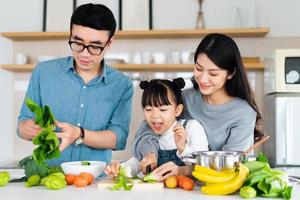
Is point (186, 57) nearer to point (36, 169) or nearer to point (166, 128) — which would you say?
point (166, 128)

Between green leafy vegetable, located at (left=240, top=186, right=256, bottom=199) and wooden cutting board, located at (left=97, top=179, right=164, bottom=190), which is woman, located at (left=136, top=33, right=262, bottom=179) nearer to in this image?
wooden cutting board, located at (left=97, top=179, right=164, bottom=190)

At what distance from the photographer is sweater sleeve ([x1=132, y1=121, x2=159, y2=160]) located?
1813 millimetres

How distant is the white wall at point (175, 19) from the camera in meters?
3.80

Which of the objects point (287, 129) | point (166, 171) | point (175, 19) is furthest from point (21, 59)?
point (166, 171)

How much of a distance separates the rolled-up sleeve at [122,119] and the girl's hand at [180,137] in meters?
0.29

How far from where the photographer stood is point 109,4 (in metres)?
3.92

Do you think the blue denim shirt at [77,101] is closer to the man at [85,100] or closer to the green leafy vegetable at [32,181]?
the man at [85,100]

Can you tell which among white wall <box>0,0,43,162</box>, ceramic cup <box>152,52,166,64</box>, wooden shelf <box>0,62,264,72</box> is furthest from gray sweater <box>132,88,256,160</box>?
white wall <box>0,0,43,162</box>

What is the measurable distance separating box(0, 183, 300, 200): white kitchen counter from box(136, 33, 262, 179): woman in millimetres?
311

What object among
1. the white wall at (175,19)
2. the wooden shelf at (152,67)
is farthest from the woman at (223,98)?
the white wall at (175,19)

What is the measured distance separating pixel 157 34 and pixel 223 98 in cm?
192

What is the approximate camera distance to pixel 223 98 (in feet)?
6.14

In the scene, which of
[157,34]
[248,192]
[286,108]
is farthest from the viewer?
[157,34]

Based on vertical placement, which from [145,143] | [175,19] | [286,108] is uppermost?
[175,19]
